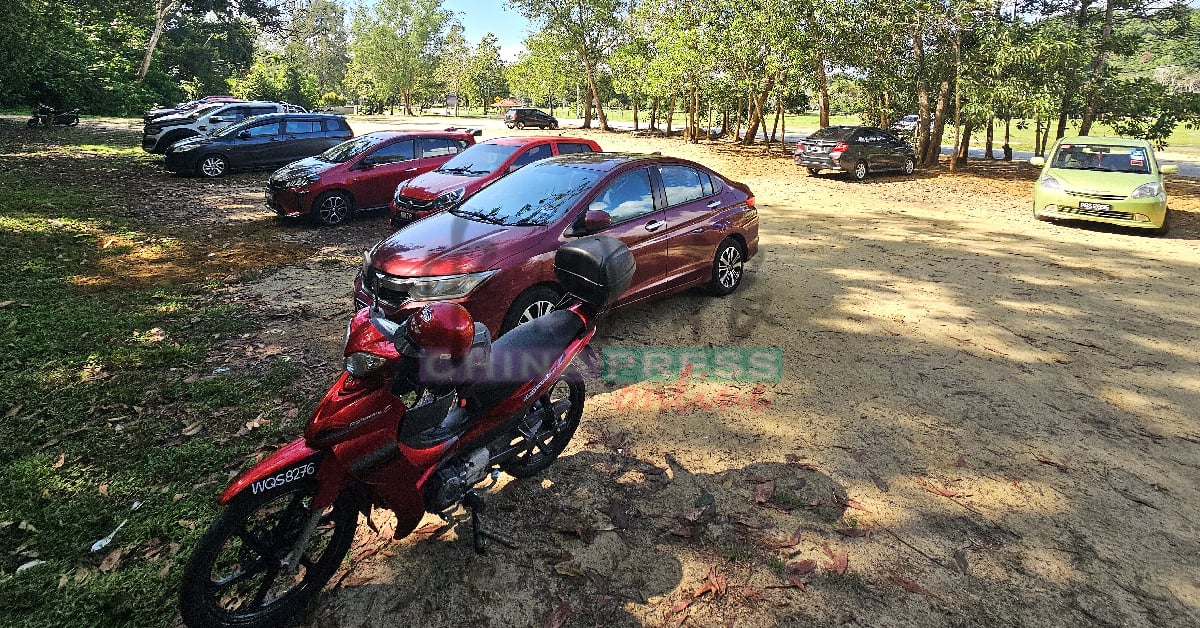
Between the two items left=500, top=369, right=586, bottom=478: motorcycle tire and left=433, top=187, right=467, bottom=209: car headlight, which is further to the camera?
left=433, top=187, right=467, bottom=209: car headlight

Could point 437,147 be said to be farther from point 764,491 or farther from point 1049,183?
point 1049,183

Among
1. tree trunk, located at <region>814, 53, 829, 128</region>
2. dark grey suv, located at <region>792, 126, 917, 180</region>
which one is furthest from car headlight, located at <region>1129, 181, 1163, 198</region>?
tree trunk, located at <region>814, 53, 829, 128</region>

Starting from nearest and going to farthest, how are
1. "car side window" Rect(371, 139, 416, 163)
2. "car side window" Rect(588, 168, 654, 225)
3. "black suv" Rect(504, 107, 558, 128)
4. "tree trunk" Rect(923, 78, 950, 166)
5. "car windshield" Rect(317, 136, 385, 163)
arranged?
"car side window" Rect(588, 168, 654, 225)
"car windshield" Rect(317, 136, 385, 163)
"car side window" Rect(371, 139, 416, 163)
"tree trunk" Rect(923, 78, 950, 166)
"black suv" Rect(504, 107, 558, 128)

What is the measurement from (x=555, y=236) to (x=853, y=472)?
2854mm

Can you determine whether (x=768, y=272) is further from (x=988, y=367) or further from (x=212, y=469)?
(x=212, y=469)

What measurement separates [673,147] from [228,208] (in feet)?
62.0

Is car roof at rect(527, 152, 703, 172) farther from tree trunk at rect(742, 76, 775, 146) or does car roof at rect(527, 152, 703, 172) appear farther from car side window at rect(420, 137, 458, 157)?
tree trunk at rect(742, 76, 775, 146)

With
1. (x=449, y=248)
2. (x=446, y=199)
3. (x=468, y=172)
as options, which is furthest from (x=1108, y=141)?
(x=449, y=248)

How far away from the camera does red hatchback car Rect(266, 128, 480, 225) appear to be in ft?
33.3

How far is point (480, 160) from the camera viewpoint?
9953mm

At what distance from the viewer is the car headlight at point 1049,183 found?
438 inches

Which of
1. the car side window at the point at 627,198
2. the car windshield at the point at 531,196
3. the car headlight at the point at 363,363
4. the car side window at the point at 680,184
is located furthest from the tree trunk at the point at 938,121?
the car headlight at the point at 363,363

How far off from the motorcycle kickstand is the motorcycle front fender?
26.8 inches

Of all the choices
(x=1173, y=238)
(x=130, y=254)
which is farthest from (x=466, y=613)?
(x=1173, y=238)
